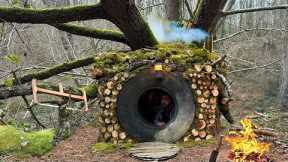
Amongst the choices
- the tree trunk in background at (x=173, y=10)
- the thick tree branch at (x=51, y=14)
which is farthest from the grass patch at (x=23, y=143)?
the tree trunk in background at (x=173, y=10)

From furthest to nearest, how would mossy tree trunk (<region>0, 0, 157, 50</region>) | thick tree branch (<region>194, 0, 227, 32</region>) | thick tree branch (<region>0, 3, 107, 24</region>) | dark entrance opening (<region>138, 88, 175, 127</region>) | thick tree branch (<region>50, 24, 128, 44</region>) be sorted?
thick tree branch (<region>50, 24, 128, 44</region>) < dark entrance opening (<region>138, 88, 175, 127</region>) < thick tree branch (<region>194, 0, 227, 32</region>) < thick tree branch (<region>0, 3, 107, 24</region>) < mossy tree trunk (<region>0, 0, 157, 50</region>)

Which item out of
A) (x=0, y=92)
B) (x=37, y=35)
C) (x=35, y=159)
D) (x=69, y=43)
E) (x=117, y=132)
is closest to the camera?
(x=35, y=159)

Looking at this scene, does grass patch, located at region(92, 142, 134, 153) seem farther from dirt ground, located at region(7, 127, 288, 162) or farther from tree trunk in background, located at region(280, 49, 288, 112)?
tree trunk in background, located at region(280, 49, 288, 112)

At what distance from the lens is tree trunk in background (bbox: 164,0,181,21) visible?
34.3ft

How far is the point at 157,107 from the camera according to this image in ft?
28.7

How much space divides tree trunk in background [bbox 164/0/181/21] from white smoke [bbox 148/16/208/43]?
81cm

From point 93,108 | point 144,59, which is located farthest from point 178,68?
point 93,108

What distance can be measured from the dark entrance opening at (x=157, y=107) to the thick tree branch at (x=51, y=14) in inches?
75.3

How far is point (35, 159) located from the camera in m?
6.82

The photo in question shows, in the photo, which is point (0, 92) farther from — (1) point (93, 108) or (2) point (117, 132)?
(1) point (93, 108)

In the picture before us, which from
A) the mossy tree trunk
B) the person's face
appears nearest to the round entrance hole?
the person's face

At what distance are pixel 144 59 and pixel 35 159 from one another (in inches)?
96.6

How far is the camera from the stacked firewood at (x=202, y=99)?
7.59 m

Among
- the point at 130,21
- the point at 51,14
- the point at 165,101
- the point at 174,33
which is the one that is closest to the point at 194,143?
the point at 165,101
